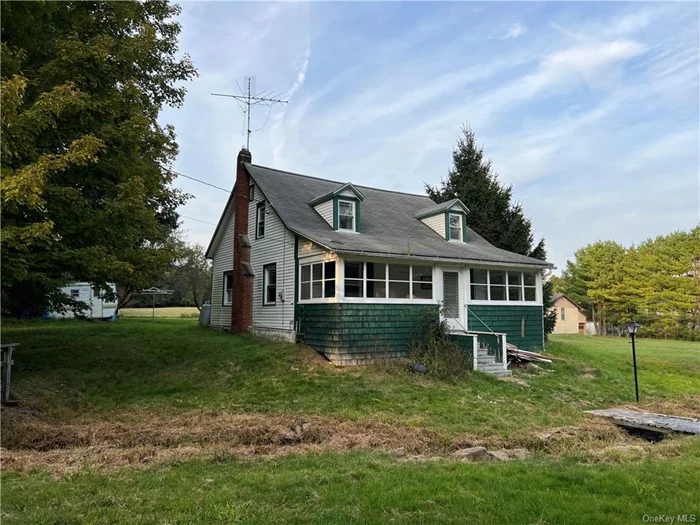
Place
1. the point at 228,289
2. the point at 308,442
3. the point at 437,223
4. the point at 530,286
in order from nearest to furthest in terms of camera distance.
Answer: the point at 308,442 → the point at 530,286 → the point at 437,223 → the point at 228,289

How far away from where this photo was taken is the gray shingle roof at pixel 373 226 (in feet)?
48.0

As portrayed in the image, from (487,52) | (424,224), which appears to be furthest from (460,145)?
(487,52)

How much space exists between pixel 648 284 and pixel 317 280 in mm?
43821

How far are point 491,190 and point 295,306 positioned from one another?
46.2 ft

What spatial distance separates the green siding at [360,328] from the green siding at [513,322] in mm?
2500

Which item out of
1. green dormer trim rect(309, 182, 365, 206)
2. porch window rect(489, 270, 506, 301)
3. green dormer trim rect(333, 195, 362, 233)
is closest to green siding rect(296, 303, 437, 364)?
green dormer trim rect(333, 195, 362, 233)

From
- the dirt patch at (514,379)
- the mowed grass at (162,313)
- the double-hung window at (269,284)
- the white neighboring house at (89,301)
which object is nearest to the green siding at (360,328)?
the double-hung window at (269,284)

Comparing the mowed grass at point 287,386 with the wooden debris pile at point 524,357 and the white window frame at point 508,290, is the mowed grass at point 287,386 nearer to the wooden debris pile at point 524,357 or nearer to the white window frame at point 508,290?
the wooden debris pile at point 524,357

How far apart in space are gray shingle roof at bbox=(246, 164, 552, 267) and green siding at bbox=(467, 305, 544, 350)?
1.82 m

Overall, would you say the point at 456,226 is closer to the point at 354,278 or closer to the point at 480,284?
the point at 480,284

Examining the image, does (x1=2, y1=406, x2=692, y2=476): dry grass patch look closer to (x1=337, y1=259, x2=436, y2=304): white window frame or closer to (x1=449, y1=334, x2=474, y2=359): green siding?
(x1=449, y1=334, x2=474, y2=359): green siding

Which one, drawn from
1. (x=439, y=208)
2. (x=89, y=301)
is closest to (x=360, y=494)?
(x=439, y=208)

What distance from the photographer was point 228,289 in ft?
64.3

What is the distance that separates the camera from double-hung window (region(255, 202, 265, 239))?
17672 millimetres
